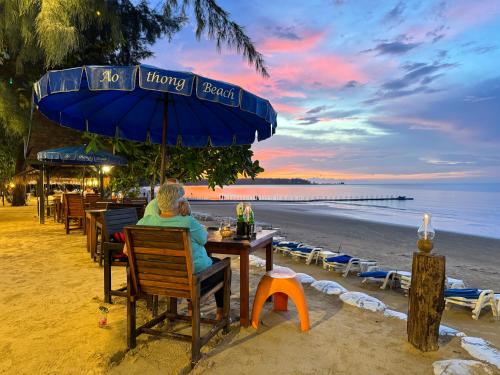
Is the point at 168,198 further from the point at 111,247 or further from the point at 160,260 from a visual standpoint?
the point at 111,247

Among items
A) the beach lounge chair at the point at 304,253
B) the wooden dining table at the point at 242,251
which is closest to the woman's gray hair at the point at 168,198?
the wooden dining table at the point at 242,251

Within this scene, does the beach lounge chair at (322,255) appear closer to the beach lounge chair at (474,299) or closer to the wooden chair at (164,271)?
the beach lounge chair at (474,299)

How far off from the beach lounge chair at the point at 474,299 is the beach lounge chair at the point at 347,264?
1822mm

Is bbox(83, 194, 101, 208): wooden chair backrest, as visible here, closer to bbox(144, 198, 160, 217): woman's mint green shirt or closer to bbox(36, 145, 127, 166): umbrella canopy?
bbox(36, 145, 127, 166): umbrella canopy

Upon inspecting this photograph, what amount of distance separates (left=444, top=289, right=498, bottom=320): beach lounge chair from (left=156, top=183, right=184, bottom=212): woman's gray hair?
3822mm

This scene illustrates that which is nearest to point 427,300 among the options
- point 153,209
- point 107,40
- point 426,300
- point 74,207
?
point 426,300

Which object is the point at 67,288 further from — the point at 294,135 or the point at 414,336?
the point at 294,135

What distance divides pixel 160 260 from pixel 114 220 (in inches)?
66.9

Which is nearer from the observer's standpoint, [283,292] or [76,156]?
[283,292]

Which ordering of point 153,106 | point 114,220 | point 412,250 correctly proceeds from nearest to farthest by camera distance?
point 114,220 → point 153,106 → point 412,250

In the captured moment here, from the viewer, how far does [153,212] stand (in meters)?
2.83

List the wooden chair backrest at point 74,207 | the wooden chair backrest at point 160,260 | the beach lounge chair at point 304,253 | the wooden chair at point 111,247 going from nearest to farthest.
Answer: the wooden chair backrest at point 160,260
the wooden chair at point 111,247
the beach lounge chair at point 304,253
the wooden chair backrest at point 74,207

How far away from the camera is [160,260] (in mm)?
2508

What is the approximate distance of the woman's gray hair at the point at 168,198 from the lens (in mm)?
2648
